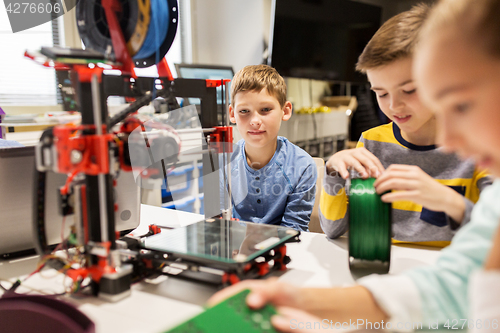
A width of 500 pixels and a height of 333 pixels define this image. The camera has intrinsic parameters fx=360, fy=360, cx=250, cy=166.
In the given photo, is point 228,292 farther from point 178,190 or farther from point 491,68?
point 178,190

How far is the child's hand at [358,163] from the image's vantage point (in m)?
0.81

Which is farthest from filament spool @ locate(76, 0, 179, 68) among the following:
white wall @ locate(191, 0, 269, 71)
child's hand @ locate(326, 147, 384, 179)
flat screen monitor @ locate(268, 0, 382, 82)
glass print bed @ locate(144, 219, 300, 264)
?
white wall @ locate(191, 0, 269, 71)

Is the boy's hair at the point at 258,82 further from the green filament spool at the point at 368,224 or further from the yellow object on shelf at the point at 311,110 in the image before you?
the yellow object on shelf at the point at 311,110

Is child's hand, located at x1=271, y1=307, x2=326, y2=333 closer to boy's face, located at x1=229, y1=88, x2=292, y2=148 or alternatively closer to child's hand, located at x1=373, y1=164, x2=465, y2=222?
child's hand, located at x1=373, y1=164, x2=465, y2=222

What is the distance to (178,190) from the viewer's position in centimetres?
180

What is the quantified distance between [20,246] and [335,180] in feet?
2.75

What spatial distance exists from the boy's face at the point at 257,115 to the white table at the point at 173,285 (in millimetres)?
550

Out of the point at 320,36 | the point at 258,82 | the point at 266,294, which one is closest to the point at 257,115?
the point at 258,82

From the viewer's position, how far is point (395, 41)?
3.04ft

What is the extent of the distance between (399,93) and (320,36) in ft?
8.66

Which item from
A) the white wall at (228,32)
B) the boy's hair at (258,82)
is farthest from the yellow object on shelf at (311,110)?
the boy's hair at (258,82)

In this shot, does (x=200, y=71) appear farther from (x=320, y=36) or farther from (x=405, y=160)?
(x=405, y=160)

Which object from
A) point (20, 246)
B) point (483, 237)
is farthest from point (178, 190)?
point (483, 237)

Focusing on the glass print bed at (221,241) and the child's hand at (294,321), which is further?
the glass print bed at (221,241)
